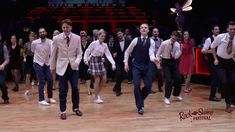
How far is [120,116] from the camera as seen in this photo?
7.21 m

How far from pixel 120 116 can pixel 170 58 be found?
1.89 m

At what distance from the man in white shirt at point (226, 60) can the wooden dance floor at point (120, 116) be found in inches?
16.6

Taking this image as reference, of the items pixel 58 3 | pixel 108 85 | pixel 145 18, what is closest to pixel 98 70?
pixel 108 85

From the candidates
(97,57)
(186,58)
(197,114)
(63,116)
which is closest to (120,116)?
(63,116)

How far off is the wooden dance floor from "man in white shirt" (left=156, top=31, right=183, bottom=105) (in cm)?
41

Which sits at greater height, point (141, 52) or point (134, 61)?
point (141, 52)

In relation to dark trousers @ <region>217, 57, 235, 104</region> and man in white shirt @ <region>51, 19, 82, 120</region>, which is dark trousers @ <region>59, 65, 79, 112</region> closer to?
man in white shirt @ <region>51, 19, 82, 120</region>

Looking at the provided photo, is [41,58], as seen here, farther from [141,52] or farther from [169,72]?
[169,72]

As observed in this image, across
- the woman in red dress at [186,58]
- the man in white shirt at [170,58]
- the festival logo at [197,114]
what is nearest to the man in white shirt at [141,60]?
the festival logo at [197,114]

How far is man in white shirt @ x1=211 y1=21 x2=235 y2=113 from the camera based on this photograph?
7.48m

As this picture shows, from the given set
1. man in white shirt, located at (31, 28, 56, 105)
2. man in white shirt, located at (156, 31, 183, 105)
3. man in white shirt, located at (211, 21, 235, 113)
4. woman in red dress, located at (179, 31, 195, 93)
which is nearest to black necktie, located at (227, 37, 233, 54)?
man in white shirt, located at (211, 21, 235, 113)

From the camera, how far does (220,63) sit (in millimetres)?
7621

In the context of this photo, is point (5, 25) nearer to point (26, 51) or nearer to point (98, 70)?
point (26, 51)

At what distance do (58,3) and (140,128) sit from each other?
13.6m
